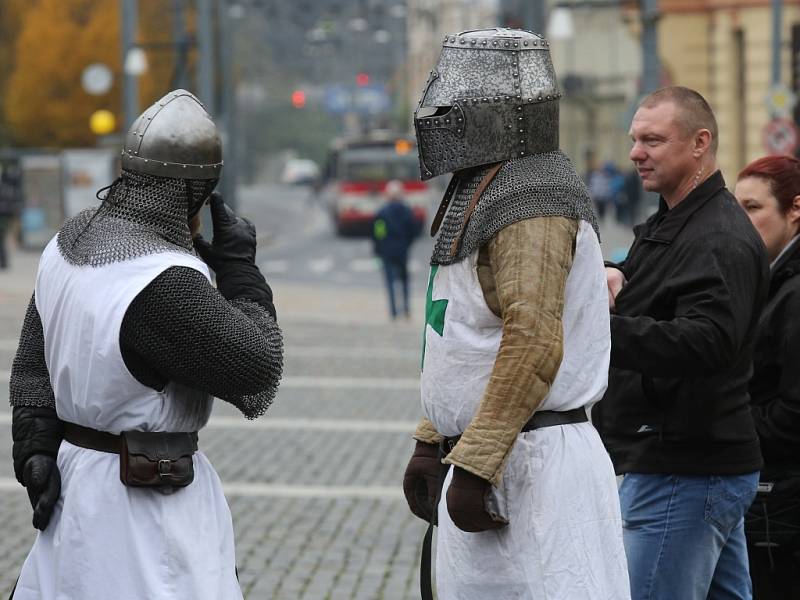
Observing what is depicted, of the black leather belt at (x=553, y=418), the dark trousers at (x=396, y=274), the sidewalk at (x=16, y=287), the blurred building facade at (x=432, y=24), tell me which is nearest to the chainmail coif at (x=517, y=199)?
the black leather belt at (x=553, y=418)

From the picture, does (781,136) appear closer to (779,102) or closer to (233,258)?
(779,102)

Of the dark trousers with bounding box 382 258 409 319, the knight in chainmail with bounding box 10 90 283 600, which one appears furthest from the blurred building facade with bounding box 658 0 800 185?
the knight in chainmail with bounding box 10 90 283 600

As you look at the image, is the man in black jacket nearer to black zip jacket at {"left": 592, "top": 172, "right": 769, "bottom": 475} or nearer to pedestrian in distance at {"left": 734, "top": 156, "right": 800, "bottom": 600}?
black zip jacket at {"left": 592, "top": 172, "right": 769, "bottom": 475}

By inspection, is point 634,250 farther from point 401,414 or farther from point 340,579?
point 401,414

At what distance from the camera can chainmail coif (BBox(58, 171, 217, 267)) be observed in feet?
11.9

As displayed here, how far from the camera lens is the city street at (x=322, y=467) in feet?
23.3

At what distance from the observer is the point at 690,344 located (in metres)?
3.93

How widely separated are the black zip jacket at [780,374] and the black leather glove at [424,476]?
1062 mm

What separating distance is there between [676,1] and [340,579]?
29503mm

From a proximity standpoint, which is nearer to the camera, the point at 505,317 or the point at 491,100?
the point at 505,317

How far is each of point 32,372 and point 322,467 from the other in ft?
19.7

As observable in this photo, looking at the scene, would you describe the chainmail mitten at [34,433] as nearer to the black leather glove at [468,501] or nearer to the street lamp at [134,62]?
the black leather glove at [468,501]

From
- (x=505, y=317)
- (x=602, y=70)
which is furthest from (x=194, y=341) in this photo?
(x=602, y=70)

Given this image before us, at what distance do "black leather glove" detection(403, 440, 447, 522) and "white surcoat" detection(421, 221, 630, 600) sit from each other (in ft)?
0.95
